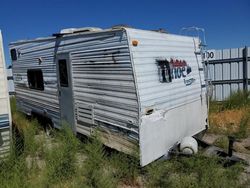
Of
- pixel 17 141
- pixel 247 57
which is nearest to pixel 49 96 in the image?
pixel 17 141

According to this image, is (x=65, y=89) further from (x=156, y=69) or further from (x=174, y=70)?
(x=174, y=70)

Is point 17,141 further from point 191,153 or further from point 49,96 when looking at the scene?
point 191,153

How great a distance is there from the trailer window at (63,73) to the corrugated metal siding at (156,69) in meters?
2.03

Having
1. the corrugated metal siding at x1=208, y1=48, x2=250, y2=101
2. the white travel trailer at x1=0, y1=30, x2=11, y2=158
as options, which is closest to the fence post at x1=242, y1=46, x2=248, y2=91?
the corrugated metal siding at x1=208, y1=48, x2=250, y2=101

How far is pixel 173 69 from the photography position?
6938 millimetres

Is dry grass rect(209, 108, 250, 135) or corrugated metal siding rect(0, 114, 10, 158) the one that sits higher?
corrugated metal siding rect(0, 114, 10, 158)

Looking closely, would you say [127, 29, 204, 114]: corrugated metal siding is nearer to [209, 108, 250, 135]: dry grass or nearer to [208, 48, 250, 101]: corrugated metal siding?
[209, 108, 250, 135]: dry grass

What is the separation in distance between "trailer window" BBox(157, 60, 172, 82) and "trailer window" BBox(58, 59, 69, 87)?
2.08m

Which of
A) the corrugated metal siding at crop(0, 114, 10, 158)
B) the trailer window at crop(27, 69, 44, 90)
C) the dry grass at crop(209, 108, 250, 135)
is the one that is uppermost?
the trailer window at crop(27, 69, 44, 90)

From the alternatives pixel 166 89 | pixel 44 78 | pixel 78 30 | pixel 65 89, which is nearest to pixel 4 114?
pixel 65 89

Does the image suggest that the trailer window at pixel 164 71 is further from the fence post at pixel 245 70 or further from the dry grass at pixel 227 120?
the fence post at pixel 245 70

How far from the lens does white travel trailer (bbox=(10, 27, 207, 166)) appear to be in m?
5.90

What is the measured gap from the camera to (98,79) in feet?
21.4

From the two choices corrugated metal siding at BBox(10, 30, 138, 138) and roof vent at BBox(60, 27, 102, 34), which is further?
roof vent at BBox(60, 27, 102, 34)
